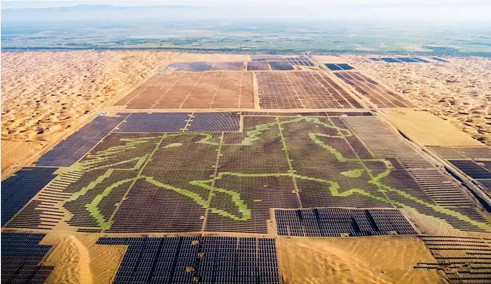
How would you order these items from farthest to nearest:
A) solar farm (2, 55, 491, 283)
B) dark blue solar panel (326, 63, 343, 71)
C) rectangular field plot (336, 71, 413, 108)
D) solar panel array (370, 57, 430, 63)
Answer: solar panel array (370, 57, 430, 63) < dark blue solar panel (326, 63, 343, 71) < rectangular field plot (336, 71, 413, 108) < solar farm (2, 55, 491, 283)

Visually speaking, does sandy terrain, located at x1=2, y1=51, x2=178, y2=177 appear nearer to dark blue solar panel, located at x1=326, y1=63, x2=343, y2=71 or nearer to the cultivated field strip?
the cultivated field strip

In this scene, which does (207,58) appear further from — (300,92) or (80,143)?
(80,143)

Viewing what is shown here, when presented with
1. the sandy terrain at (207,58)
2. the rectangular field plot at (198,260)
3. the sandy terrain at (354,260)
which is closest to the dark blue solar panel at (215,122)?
the rectangular field plot at (198,260)

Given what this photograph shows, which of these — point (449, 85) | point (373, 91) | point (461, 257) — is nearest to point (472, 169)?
point (461, 257)

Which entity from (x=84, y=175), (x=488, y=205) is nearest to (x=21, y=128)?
(x=84, y=175)

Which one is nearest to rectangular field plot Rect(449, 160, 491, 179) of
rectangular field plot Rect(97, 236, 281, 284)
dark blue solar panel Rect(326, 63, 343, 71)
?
rectangular field plot Rect(97, 236, 281, 284)

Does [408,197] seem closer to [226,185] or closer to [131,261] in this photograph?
[226,185]
